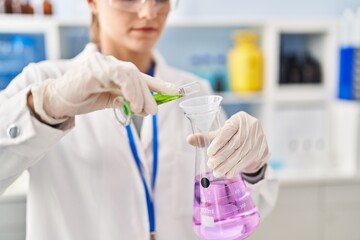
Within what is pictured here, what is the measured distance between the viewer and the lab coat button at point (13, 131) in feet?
1.89

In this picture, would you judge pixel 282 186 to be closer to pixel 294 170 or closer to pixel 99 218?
pixel 294 170

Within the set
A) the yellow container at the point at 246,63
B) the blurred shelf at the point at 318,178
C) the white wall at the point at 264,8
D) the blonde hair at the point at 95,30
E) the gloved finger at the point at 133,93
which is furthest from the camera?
the white wall at the point at 264,8

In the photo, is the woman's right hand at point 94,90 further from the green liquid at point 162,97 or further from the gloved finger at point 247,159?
the gloved finger at point 247,159

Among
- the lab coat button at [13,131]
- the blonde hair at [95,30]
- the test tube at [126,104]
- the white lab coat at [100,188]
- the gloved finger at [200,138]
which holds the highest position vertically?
the blonde hair at [95,30]

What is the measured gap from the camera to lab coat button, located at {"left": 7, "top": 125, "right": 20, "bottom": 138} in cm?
57

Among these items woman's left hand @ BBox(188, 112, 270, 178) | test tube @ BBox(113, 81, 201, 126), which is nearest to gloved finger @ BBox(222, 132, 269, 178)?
woman's left hand @ BBox(188, 112, 270, 178)

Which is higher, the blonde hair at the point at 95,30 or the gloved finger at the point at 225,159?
the blonde hair at the point at 95,30

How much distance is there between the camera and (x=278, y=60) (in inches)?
83.7

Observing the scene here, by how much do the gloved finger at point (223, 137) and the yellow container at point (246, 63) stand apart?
144cm

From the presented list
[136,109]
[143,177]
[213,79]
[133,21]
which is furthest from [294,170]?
[136,109]

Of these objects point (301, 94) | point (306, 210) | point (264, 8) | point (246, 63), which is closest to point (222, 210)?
point (306, 210)

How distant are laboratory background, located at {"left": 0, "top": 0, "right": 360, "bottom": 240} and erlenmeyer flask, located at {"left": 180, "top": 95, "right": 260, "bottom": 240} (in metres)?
1.14

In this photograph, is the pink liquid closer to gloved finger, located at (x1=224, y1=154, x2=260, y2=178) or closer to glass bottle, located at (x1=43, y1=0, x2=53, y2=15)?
gloved finger, located at (x1=224, y1=154, x2=260, y2=178)

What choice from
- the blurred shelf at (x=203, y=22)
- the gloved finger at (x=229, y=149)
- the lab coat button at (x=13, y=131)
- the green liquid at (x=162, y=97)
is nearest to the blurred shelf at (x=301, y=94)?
the blurred shelf at (x=203, y=22)
